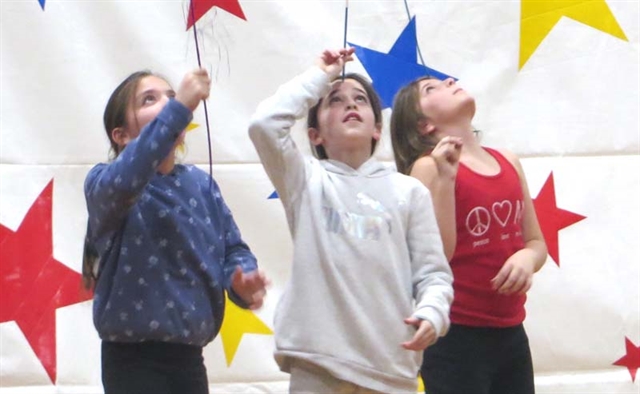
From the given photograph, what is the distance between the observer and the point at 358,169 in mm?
1278

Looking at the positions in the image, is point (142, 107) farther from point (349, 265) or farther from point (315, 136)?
point (349, 265)

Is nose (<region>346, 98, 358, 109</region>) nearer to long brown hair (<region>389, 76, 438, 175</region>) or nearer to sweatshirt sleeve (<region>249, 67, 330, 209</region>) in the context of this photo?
sweatshirt sleeve (<region>249, 67, 330, 209</region>)

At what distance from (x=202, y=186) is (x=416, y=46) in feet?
2.15

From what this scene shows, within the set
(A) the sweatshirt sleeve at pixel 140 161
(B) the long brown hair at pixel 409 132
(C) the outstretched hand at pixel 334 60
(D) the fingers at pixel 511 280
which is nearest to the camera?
(A) the sweatshirt sleeve at pixel 140 161

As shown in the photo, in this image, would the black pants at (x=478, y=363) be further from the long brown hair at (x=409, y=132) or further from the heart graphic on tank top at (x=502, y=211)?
the long brown hair at (x=409, y=132)

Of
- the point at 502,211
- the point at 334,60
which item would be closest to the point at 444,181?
the point at 502,211

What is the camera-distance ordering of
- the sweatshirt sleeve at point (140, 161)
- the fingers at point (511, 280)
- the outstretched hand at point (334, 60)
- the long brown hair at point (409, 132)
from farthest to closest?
the long brown hair at point (409, 132) < the fingers at point (511, 280) < the outstretched hand at point (334, 60) < the sweatshirt sleeve at point (140, 161)

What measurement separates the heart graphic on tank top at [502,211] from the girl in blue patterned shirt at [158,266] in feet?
1.22

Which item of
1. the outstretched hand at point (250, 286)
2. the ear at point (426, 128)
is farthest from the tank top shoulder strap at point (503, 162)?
the outstretched hand at point (250, 286)

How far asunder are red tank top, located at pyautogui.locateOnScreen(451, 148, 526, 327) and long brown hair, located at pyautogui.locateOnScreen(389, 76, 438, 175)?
3.2 inches

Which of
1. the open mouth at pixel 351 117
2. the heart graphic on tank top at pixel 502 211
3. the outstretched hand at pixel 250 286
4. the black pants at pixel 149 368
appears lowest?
the black pants at pixel 149 368

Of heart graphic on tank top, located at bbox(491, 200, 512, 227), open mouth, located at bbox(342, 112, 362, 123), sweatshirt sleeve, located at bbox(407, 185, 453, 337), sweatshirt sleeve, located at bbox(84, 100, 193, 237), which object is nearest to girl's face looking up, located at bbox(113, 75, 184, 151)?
sweatshirt sleeve, located at bbox(84, 100, 193, 237)

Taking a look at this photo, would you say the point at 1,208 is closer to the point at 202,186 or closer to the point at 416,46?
the point at 202,186

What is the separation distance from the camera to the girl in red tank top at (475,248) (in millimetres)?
1362
